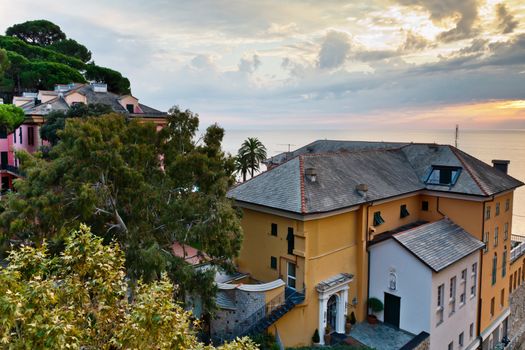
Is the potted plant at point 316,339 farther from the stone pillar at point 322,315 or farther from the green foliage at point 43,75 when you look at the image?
the green foliage at point 43,75

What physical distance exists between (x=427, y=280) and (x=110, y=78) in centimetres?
6539

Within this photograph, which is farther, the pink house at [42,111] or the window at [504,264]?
the pink house at [42,111]

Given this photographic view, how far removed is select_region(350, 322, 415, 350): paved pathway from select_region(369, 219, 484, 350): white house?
48cm

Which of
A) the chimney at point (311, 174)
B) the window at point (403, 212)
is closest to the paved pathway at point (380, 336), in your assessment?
the window at point (403, 212)

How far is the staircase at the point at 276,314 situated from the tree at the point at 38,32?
90.8m

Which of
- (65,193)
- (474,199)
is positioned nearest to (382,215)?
(474,199)

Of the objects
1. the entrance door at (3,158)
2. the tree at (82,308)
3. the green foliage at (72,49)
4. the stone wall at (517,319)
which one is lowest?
the stone wall at (517,319)

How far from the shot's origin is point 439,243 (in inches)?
974

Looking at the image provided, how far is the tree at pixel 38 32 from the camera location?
8700 centimetres

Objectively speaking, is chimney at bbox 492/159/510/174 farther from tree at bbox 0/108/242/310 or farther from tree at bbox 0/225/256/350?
tree at bbox 0/225/256/350

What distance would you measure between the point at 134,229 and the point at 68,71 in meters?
55.3

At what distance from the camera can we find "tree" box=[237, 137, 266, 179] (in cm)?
5709

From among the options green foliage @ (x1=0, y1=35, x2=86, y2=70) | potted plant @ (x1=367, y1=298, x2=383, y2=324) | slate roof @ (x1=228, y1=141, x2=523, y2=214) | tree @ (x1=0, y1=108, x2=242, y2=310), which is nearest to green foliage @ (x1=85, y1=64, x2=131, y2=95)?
green foliage @ (x1=0, y1=35, x2=86, y2=70)

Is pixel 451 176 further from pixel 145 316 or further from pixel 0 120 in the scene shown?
pixel 0 120
